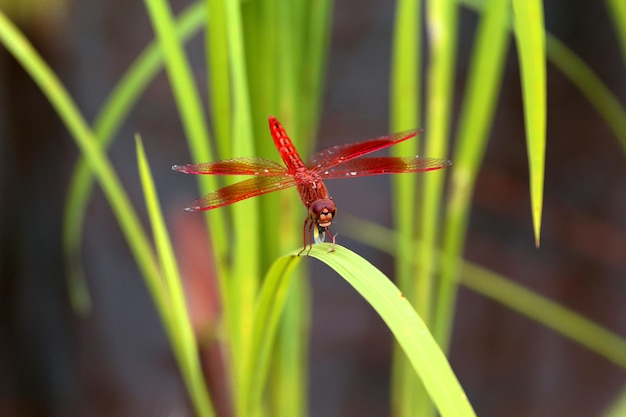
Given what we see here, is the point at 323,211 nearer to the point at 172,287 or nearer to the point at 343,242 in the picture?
the point at 172,287

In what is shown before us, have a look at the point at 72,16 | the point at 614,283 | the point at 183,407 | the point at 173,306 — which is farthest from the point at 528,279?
the point at 72,16

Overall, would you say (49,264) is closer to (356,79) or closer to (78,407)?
(78,407)

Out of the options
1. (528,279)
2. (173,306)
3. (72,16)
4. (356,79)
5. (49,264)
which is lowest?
(173,306)

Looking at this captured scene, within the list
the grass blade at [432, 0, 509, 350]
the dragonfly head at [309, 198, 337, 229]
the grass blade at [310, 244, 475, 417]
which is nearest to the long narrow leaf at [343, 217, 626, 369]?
the grass blade at [432, 0, 509, 350]

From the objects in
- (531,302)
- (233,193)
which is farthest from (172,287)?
(531,302)

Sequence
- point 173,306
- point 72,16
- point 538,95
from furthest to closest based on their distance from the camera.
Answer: point 72,16, point 173,306, point 538,95

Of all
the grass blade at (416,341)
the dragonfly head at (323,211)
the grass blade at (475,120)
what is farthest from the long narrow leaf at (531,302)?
the grass blade at (416,341)
